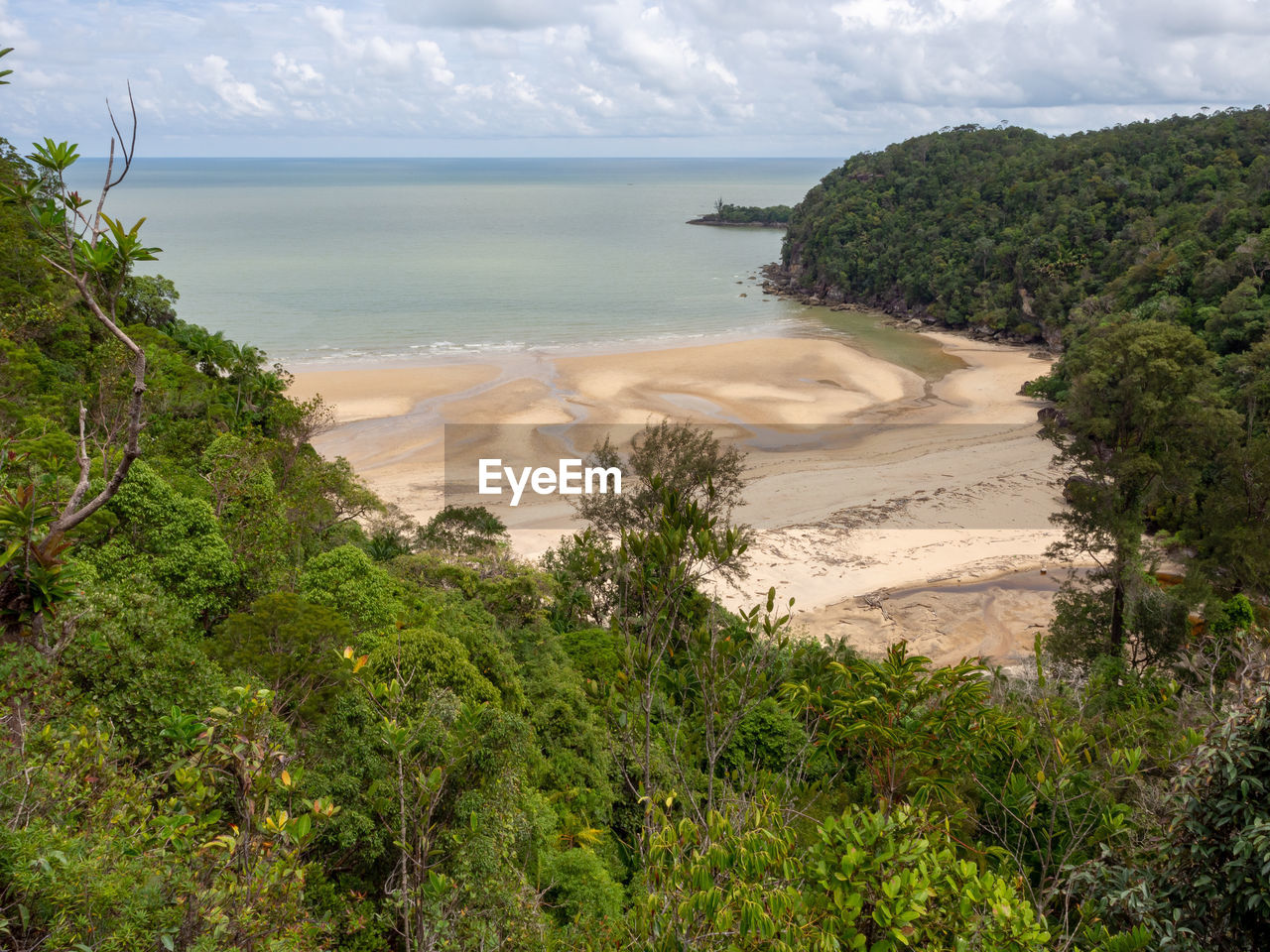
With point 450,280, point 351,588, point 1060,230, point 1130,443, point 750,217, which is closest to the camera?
point 351,588

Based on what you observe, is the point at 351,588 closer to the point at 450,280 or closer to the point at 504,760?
the point at 504,760

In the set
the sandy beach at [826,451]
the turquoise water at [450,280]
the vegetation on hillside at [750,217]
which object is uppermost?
the vegetation on hillside at [750,217]

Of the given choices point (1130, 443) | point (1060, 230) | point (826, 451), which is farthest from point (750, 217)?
point (1130, 443)

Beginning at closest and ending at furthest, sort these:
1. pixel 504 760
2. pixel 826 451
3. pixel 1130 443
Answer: pixel 504 760 < pixel 1130 443 < pixel 826 451

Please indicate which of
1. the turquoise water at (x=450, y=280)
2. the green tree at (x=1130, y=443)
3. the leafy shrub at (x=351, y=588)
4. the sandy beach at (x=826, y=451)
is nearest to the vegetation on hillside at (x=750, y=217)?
the turquoise water at (x=450, y=280)

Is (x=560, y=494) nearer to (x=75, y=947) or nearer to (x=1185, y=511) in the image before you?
(x=1185, y=511)

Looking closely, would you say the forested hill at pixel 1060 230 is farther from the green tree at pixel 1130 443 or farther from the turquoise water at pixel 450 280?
the green tree at pixel 1130 443
